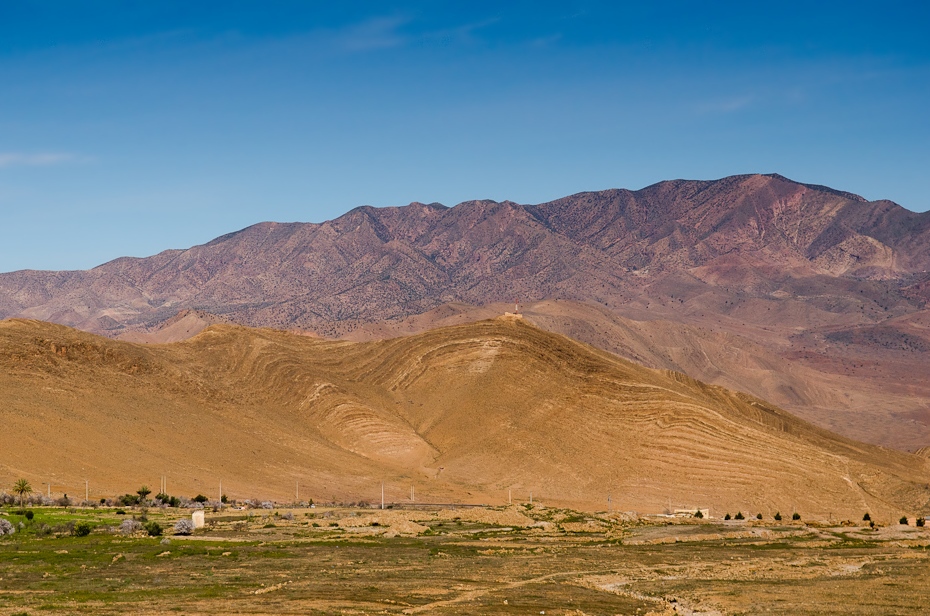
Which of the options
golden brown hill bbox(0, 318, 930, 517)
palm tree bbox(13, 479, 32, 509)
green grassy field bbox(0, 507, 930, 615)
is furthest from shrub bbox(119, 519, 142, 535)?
golden brown hill bbox(0, 318, 930, 517)

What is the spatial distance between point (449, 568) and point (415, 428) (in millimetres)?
75873

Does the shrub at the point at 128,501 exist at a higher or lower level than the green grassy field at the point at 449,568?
higher

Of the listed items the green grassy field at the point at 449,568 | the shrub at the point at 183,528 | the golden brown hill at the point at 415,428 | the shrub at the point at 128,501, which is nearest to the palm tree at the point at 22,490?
the green grassy field at the point at 449,568

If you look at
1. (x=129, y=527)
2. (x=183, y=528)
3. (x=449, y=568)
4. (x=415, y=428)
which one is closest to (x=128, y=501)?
(x=129, y=527)

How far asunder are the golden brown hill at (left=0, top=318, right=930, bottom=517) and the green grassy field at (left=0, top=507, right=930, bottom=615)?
2714 cm

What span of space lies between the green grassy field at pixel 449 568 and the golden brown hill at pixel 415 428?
2714cm

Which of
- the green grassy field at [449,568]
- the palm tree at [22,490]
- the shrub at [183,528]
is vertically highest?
the palm tree at [22,490]

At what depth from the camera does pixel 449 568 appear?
5128cm

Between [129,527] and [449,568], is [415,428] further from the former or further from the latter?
[449,568]

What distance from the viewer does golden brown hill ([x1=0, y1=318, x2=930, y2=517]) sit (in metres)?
104

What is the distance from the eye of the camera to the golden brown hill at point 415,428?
104 metres

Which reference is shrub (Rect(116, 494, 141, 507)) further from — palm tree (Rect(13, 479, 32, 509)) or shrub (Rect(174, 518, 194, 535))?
shrub (Rect(174, 518, 194, 535))

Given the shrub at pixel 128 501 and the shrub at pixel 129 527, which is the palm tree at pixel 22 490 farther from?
the shrub at pixel 129 527

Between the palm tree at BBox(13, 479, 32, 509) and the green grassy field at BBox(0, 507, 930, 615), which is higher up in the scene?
the palm tree at BBox(13, 479, 32, 509)
